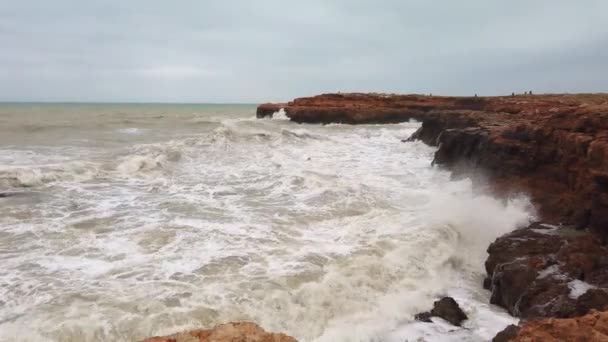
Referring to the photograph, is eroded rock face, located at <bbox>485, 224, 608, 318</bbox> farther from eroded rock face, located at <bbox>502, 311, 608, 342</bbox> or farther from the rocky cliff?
eroded rock face, located at <bbox>502, 311, 608, 342</bbox>

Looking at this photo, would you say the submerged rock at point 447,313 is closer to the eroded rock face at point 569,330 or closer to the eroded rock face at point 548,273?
the eroded rock face at point 548,273

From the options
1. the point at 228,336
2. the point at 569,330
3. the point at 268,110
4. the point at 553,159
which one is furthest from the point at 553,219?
the point at 268,110

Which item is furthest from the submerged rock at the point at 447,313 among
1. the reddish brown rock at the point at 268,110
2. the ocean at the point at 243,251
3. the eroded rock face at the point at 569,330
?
the reddish brown rock at the point at 268,110

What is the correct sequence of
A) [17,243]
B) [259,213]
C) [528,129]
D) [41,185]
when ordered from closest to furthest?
[17,243]
[259,213]
[528,129]
[41,185]

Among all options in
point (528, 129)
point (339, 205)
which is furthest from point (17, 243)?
point (528, 129)

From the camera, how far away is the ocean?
477 centimetres

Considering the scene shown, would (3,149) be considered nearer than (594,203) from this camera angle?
No

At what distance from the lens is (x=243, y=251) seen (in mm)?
6574

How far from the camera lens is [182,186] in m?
11.1

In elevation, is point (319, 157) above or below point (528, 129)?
below

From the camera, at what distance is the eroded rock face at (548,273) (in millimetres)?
4531

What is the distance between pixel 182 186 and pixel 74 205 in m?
2.67

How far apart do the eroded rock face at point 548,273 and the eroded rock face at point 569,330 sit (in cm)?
201

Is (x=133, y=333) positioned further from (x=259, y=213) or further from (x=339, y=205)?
(x=339, y=205)
